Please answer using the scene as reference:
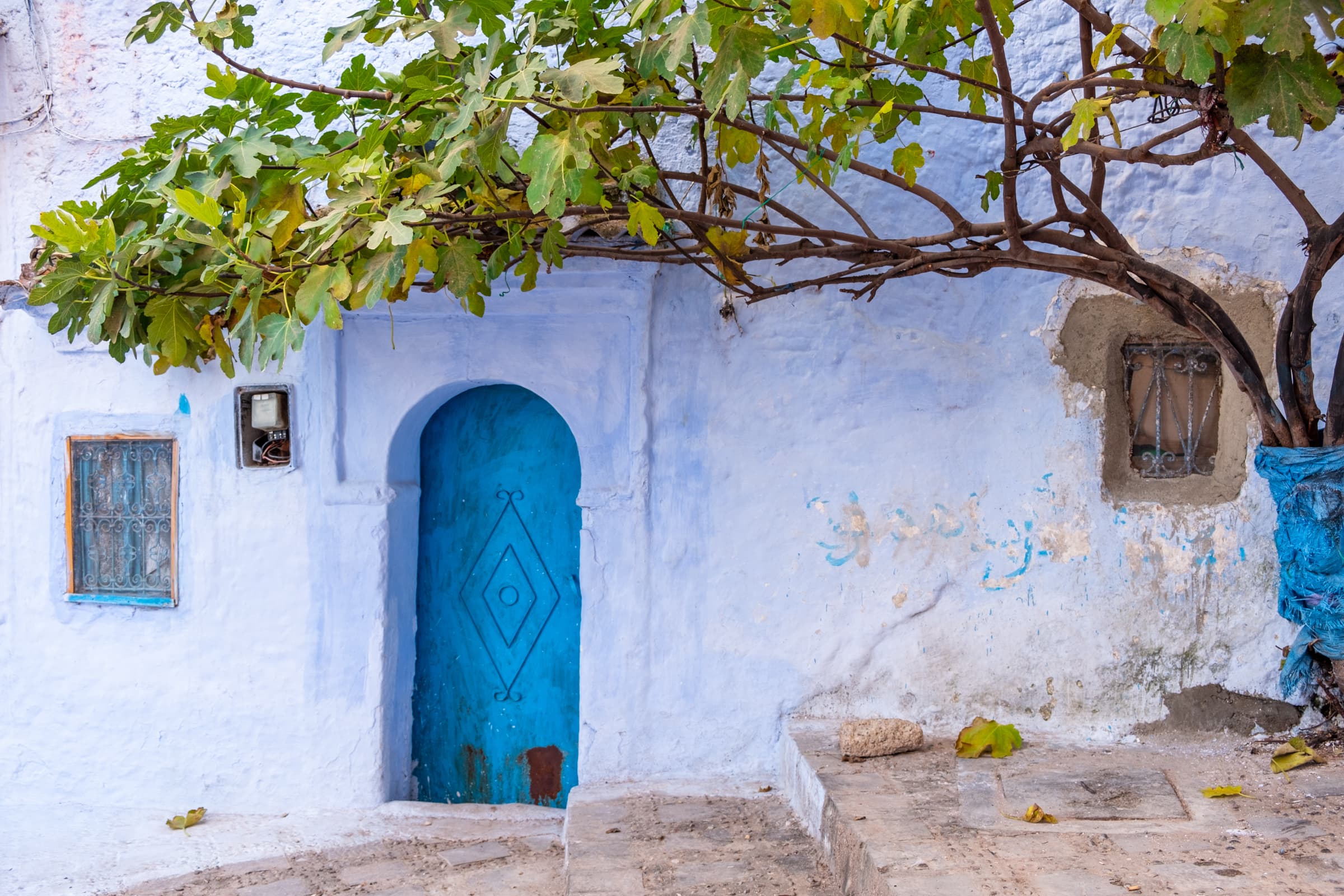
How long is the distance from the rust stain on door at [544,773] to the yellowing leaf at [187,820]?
1353 mm

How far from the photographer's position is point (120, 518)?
464 cm

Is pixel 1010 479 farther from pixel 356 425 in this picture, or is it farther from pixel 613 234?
pixel 356 425

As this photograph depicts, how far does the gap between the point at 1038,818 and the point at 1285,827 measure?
66cm

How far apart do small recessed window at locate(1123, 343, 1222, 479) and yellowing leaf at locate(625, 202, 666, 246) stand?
2.02 m

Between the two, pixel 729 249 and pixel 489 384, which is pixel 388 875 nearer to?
pixel 489 384

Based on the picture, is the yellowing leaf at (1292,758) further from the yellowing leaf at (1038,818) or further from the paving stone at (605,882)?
the paving stone at (605,882)

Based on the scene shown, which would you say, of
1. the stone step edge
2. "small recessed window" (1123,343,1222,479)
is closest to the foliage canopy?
"small recessed window" (1123,343,1222,479)

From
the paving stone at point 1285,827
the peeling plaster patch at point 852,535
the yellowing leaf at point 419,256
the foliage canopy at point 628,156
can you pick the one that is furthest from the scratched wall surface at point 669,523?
the yellowing leaf at point 419,256

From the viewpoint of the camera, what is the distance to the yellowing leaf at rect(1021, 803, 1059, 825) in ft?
9.94

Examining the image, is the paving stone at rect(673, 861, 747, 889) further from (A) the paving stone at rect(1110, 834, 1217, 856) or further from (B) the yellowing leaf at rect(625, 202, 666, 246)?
(B) the yellowing leaf at rect(625, 202, 666, 246)

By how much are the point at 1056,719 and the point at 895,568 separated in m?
0.81

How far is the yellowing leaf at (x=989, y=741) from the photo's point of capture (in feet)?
12.2

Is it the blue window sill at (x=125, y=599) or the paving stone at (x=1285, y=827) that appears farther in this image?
the blue window sill at (x=125, y=599)

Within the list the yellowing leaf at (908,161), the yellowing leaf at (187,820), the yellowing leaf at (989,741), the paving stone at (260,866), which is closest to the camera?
the yellowing leaf at (908,161)
